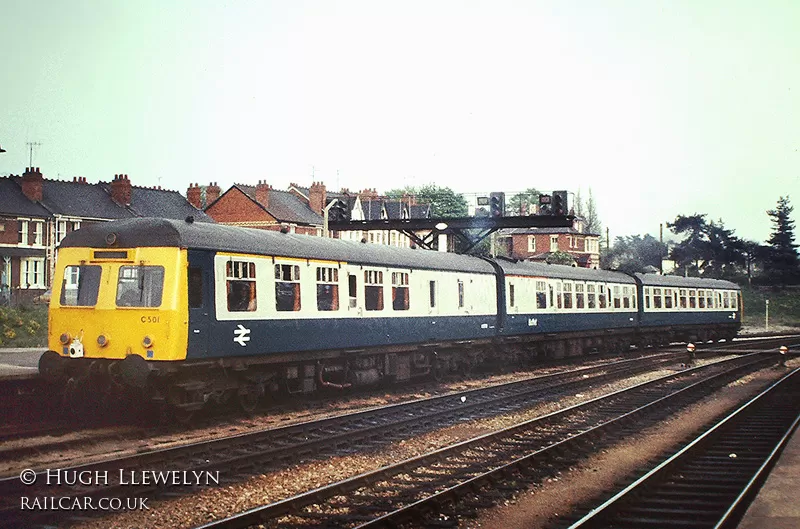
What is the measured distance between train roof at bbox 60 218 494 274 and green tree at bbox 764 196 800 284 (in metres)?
78.6

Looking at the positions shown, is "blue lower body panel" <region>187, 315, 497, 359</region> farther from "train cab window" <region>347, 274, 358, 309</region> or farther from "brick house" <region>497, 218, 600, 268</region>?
"brick house" <region>497, 218, 600, 268</region>

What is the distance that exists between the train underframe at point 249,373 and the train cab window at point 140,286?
1.02m

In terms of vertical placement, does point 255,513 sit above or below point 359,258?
below

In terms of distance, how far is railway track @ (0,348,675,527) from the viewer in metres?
10.9

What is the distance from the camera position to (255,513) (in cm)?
969

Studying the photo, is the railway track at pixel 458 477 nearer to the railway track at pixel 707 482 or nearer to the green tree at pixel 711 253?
the railway track at pixel 707 482

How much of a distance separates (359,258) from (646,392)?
8517 mm

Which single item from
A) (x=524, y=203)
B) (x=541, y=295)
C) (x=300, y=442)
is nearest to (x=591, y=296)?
(x=541, y=295)

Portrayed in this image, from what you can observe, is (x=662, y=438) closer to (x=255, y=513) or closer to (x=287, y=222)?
(x=255, y=513)

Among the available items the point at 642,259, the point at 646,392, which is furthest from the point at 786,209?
the point at 646,392

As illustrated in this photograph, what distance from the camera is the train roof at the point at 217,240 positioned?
16.2 metres

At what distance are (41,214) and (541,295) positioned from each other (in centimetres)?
3028

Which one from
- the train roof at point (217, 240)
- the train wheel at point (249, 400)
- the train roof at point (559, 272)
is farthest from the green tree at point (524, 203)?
the train wheel at point (249, 400)

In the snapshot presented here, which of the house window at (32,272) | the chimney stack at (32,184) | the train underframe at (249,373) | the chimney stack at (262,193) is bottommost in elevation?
the train underframe at (249,373)
